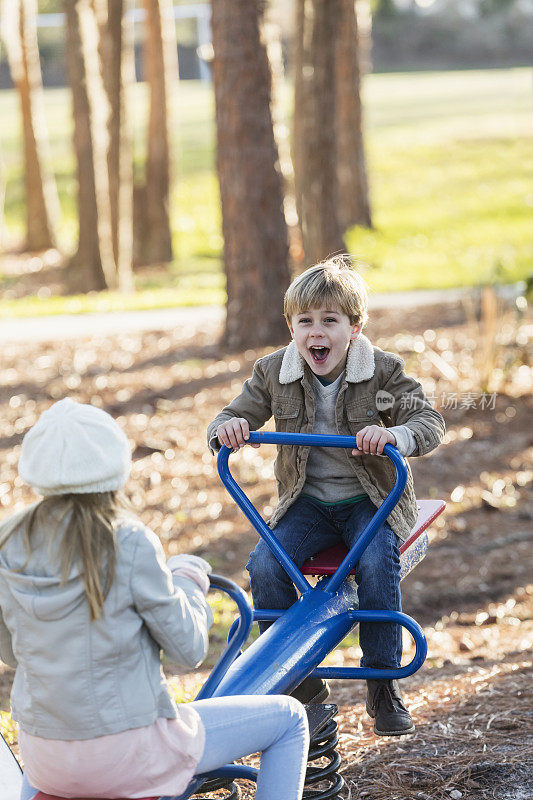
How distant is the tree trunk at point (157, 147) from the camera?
18234 millimetres

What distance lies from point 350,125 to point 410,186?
26.4 feet

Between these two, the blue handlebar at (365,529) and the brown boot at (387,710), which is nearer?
the blue handlebar at (365,529)

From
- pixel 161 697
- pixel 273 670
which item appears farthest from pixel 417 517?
pixel 161 697

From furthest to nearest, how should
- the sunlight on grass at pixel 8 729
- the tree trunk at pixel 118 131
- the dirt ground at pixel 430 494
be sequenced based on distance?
the tree trunk at pixel 118 131 → the sunlight on grass at pixel 8 729 → the dirt ground at pixel 430 494

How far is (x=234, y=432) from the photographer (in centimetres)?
Result: 349

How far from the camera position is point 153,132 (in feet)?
60.3

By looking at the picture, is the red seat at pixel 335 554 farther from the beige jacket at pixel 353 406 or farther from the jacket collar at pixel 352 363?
the jacket collar at pixel 352 363

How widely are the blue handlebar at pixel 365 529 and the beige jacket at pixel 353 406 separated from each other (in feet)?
0.44

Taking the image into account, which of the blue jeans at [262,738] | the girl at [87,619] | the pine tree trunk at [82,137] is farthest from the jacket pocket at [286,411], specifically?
the pine tree trunk at [82,137]

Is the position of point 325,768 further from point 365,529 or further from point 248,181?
point 248,181

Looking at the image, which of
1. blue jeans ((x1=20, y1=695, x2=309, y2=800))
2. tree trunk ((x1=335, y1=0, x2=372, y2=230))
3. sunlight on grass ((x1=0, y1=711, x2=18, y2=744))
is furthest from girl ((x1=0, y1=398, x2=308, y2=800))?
tree trunk ((x1=335, y1=0, x2=372, y2=230))

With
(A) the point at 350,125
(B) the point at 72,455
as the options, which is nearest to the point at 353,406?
(B) the point at 72,455

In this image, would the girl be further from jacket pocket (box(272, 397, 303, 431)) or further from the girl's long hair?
jacket pocket (box(272, 397, 303, 431))

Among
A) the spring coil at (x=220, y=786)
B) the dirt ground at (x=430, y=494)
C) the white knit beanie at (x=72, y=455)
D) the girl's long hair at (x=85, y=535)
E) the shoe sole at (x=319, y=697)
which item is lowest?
the dirt ground at (x=430, y=494)
